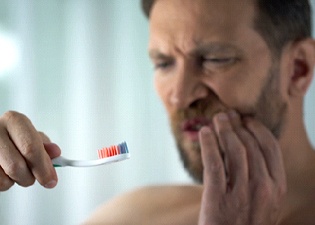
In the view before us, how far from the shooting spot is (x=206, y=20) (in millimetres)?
675

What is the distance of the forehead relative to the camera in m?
0.66

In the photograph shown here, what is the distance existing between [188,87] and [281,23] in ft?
0.52

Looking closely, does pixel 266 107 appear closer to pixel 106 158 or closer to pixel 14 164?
pixel 106 158

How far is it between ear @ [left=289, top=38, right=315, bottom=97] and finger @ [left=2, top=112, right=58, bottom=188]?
353 millimetres

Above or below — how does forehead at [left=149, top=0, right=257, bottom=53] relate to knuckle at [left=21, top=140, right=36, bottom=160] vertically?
above

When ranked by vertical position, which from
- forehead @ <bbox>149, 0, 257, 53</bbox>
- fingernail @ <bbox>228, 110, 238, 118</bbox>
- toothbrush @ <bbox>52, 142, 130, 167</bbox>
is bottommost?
toothbrush @ <bbox>52, 142, 130, 167</bbox>

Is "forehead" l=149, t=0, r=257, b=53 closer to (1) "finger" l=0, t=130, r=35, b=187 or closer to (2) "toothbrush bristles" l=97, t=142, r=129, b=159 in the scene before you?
(2) "toothbrush bristles" l=97, t=142, r=129, b=159

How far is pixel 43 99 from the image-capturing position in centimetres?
87

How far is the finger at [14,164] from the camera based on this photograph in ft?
1.94

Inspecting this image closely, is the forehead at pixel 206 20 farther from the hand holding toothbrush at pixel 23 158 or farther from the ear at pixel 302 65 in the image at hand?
the hand holding toothbrush at pixel 23 158

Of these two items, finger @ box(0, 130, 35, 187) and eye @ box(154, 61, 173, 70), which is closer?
finger @ box(0, 130, 35, 187)

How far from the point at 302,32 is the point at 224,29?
0.11m

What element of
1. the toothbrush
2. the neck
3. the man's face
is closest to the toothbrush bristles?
the toothbrush

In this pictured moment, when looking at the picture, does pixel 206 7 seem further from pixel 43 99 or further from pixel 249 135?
pixel 43 99
